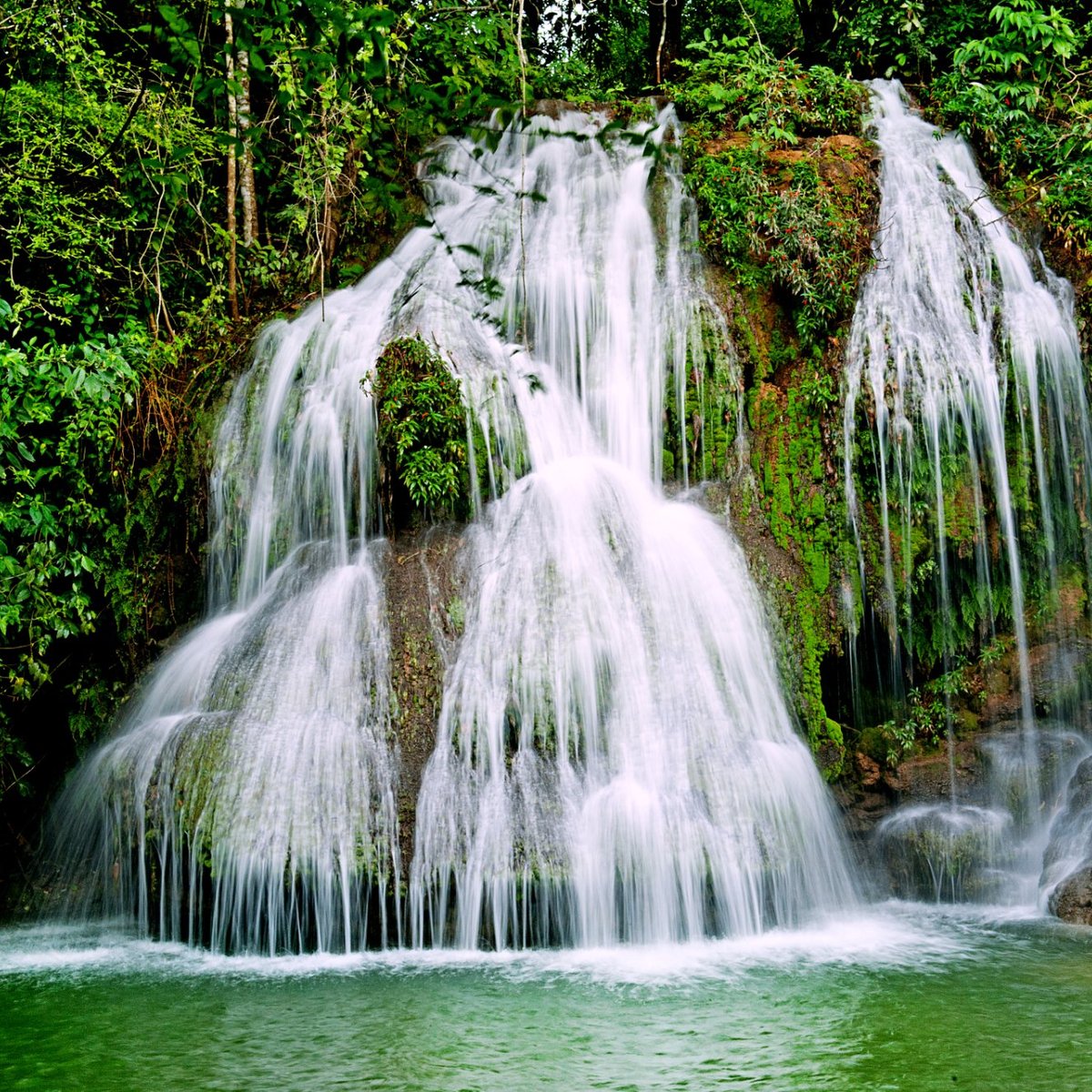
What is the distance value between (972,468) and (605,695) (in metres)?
3.32

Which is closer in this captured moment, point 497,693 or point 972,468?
point 497,693

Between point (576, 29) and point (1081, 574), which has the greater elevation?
point (576, 29)

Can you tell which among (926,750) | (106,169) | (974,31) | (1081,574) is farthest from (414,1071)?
(974,31)

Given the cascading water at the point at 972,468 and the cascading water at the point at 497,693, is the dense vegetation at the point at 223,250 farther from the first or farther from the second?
the cascading water at the point at 497,693

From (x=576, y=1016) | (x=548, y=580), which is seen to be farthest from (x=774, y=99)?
(x=576, y=1016)

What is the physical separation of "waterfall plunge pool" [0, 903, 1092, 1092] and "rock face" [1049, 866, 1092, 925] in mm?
192

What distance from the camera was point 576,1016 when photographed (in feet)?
14.4

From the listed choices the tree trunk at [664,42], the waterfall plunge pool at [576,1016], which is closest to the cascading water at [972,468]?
the waterfall plunge pool at [576,1016]

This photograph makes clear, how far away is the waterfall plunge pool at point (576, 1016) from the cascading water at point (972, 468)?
6.81 feet

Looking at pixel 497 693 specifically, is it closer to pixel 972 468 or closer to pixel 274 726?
pixel 274 726

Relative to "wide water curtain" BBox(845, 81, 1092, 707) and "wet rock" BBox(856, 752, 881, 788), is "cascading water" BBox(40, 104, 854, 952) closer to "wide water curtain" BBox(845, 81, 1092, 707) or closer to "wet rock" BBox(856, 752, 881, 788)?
"wet rock" BBox(856, 752, 881, 788)

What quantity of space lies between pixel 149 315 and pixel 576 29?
25.9 feet

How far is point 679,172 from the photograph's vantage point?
31.2 feet

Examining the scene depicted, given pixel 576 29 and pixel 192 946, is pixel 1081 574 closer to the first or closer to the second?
pixel 192 946
